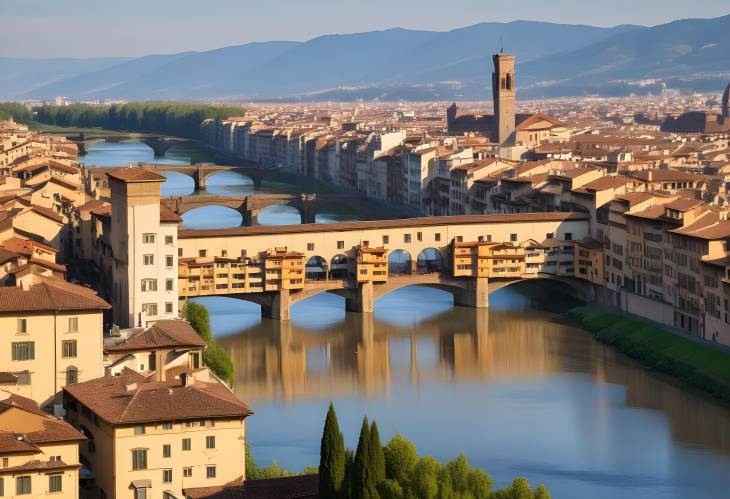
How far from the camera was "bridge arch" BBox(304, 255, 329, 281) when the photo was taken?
39562mm

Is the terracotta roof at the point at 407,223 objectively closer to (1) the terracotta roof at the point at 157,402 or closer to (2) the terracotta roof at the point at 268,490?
(1) the terracotta roof at the point at 157,402

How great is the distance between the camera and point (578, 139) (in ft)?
241

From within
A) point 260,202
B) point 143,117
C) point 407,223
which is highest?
point 143,117

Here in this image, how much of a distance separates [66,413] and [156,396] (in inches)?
73.5

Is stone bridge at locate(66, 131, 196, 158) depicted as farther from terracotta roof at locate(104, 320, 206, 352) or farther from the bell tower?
terracotta roof at locate(104, 320, 206, 352)

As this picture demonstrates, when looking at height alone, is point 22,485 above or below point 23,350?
below

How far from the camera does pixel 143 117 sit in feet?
420

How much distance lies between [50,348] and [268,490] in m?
4.04

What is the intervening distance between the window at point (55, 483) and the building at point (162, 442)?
3.59 ft

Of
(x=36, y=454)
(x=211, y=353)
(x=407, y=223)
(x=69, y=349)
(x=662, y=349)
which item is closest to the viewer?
→ (x=36, y=454)

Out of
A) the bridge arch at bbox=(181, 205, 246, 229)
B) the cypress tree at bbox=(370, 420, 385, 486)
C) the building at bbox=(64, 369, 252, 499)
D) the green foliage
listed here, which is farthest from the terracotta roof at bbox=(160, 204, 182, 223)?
the green foliage

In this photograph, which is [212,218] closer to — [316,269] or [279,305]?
[316,269]

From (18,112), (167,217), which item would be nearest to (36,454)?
(167,217)

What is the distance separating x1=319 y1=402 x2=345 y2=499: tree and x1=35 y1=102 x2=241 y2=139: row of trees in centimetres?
10066
